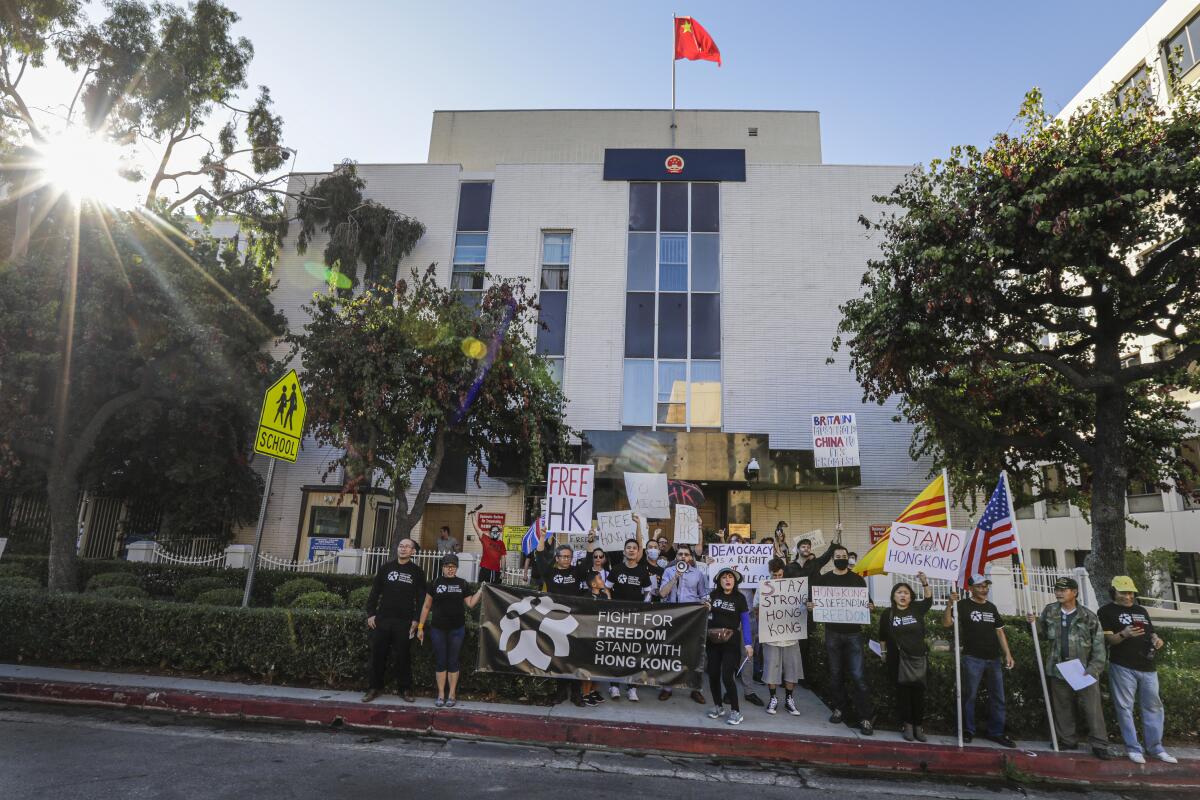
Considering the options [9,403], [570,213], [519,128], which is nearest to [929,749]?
[9,403]

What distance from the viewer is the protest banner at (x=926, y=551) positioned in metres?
7.62

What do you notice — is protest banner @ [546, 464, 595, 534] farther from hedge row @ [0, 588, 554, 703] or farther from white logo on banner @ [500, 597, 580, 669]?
hedge row @ [0, 588, 554, 703]

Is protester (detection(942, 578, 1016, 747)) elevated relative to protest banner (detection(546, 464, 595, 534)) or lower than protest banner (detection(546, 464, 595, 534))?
lower

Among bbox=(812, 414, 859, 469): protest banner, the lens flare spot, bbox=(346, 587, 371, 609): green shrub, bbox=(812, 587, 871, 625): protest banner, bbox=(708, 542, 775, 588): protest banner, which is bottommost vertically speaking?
bbox=(346, 587, 371, 609): green shrub

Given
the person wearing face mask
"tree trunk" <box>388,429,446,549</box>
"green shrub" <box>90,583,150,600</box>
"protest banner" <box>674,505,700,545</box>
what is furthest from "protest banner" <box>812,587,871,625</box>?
"green shrub" <box>90,583,150,600</box>

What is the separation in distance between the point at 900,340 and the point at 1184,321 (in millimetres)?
4934

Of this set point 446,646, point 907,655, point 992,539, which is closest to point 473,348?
point 446,646

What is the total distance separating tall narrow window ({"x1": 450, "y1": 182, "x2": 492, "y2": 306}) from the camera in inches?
911

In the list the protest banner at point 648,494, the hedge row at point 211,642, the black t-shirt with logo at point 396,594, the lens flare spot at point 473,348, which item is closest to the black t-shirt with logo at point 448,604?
the black t-shirt with logo at point 396,594

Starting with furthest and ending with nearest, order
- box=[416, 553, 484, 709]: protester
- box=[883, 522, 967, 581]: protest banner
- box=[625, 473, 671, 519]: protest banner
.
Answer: box=[625, 473, 671, 519]: protest banner < box=[416, 553, 484, 709]: protester < box=[883, 522, 967, 581]: protest banner

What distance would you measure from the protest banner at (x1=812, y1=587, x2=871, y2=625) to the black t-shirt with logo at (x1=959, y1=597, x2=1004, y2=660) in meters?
1.03

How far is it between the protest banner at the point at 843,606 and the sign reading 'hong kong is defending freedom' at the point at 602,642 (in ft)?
4.66

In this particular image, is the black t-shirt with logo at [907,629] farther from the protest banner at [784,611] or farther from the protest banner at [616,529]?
the protest banner at [616,529]

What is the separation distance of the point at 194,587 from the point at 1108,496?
1757 cm
